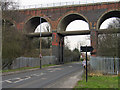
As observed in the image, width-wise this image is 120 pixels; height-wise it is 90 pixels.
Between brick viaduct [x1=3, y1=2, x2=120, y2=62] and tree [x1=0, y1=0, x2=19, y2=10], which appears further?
brick viaduct [x1=3, y1=2, x2=120, y2=62]

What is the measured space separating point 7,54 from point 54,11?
29625 millimetres

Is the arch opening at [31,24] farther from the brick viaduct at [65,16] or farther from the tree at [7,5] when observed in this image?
the tree at [7,5]

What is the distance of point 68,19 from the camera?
5453cm

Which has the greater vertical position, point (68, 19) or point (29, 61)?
point (68, 19)

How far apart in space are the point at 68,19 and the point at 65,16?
330 cm

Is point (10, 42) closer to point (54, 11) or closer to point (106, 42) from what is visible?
point (106, 42)

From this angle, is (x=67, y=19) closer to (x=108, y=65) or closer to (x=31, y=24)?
(x=31, y=24)

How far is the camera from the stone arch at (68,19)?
51325mm

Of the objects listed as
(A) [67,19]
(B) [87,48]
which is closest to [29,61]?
(A) [67,19]

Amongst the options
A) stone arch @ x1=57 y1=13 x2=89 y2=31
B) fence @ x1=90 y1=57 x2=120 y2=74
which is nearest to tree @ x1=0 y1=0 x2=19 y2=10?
fence @ x1=90 y1=57 x2=120 y2=74

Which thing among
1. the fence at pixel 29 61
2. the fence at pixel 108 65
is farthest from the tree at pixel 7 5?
the fence at pixel 108 65

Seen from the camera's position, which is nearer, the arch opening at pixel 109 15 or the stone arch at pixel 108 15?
the stone arch at pixel 108 15

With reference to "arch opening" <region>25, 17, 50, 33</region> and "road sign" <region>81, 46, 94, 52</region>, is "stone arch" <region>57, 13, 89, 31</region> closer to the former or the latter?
"arch opening" <region>25, 17, 50, 33</region>

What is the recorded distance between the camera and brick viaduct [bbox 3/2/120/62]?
48594 millimetres
